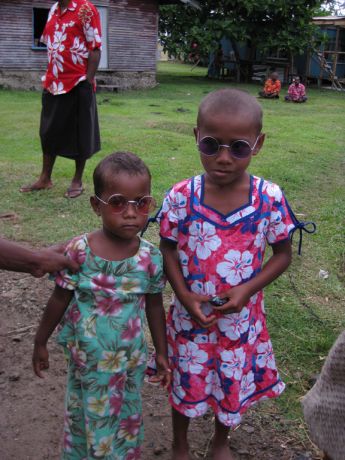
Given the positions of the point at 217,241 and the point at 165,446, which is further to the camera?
the point at 165,446

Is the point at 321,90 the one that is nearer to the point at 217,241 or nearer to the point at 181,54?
the point at 181,54

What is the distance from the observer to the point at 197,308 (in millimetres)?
2043

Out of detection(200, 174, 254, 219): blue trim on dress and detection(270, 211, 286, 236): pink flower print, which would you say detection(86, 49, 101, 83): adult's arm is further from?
detection(270, 211, 286, 236): pink flower print

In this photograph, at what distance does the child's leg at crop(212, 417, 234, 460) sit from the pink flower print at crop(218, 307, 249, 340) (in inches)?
18.9

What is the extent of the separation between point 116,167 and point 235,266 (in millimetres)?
582

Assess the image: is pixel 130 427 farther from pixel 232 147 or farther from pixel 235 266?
pixel 232 147

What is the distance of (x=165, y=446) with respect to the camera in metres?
2.47

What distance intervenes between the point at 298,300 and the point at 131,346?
6.67ft

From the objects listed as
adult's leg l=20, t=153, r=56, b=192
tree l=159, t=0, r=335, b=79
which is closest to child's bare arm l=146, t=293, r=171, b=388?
adult's leg l=20, t=153, r=56, b=192

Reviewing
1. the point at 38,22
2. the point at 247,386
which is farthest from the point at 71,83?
the point at 38,22

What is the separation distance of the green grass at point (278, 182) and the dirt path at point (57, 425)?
0.20m

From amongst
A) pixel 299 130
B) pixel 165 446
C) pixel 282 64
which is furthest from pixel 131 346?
pixel 282 64

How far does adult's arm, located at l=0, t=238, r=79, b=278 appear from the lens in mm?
1885

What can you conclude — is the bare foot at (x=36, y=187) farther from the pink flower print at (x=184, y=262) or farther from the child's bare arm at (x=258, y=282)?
the child's bare arm at (x=258, y=282)
